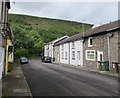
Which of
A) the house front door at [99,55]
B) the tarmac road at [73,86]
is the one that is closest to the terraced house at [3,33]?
the tarmac road at [73,86]

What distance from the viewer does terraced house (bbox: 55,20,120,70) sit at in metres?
15.2

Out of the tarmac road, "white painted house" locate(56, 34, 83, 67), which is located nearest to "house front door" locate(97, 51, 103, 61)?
"white painted house" locate(56, 34, 83, 67)

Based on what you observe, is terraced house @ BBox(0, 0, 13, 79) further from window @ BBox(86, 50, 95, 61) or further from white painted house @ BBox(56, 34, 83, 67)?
white painted house @ BBox(56, 34, 83, 67)

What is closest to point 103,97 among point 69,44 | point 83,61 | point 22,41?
point 83,61

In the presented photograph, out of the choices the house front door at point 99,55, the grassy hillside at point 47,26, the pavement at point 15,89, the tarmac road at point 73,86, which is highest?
the grassy hillside at point 47,26

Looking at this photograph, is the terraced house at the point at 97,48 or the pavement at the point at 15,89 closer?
the pavement at the point at 15,89

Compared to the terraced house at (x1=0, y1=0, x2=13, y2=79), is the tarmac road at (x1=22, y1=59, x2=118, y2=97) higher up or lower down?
lower down

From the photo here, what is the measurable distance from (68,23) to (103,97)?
402ft

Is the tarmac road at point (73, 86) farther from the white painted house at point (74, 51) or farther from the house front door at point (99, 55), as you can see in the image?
the white painted house at point (74, 51)

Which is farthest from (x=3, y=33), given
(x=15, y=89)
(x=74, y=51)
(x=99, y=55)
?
(x=74, y=51)

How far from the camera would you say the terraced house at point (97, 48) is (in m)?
15.2

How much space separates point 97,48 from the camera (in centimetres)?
1827

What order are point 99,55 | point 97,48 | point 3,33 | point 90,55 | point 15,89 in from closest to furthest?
1. point 15,89
2. point 3,33
3. point 99,55
4. point 97,48
5. point 90,55

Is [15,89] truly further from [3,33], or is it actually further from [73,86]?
[3,33]
